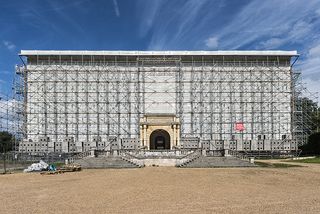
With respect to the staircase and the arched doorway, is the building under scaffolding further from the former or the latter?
the staircase

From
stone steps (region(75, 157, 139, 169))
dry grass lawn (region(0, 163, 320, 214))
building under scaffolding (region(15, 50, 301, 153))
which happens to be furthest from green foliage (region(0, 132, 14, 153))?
dry grass lawn (region(0, 163, 320, 214))

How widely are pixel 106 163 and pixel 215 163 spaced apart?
29.8 ft

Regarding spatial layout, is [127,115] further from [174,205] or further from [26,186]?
[174,205]

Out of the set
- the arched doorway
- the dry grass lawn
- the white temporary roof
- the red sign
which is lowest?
the dry grass lawn

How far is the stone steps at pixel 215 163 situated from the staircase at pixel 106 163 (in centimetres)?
456

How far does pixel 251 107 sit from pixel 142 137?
1423 centimetres

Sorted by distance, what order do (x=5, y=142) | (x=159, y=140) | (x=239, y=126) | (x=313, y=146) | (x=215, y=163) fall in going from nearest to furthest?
1. (x=215, y=163)
2. (x=313, y=146)
3. (x=239, y=126)
4. (x=159, y=140)
5. (x=5, y=142)

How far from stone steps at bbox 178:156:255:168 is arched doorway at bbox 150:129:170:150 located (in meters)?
14.8

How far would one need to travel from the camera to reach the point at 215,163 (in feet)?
102

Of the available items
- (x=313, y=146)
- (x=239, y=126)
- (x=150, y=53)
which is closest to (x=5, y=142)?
(x=150, y=53)

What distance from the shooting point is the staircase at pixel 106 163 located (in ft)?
98.9

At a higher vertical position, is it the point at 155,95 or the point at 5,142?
the point at 155,95

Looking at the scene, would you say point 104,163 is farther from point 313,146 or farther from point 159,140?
point 313,146

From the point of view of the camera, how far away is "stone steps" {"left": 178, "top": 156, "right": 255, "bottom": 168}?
3031 cm
